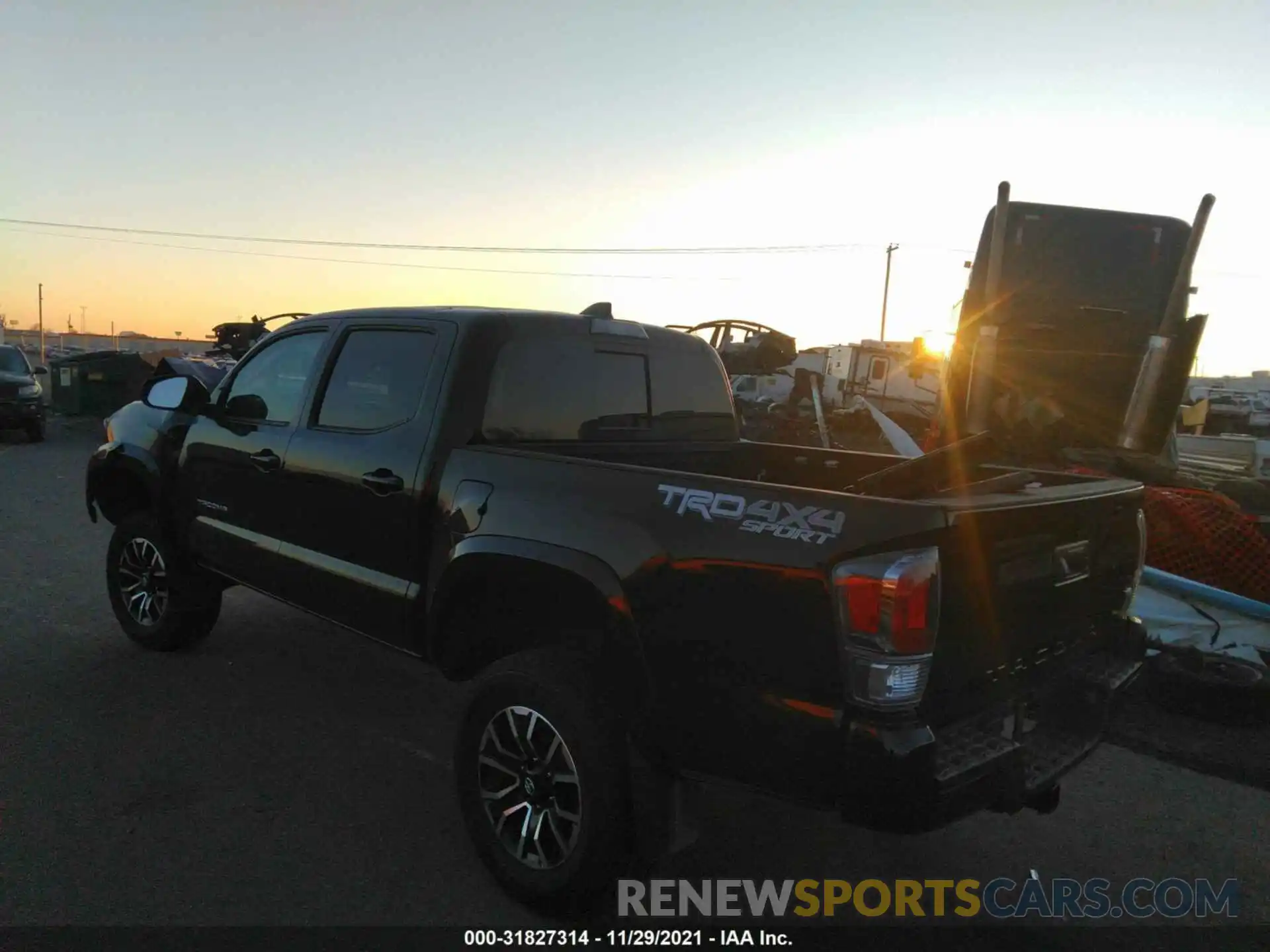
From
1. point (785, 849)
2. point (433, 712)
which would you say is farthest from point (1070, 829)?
point (433, 712)

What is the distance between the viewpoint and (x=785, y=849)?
3.41m

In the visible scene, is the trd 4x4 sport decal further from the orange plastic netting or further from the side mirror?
the orange plastic netting

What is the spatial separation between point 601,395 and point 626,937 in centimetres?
210

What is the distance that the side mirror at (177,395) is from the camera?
15.2 ft

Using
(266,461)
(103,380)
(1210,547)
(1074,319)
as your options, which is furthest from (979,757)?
(103,380)

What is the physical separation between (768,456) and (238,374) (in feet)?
9.19

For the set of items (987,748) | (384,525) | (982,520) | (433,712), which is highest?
(982,520)

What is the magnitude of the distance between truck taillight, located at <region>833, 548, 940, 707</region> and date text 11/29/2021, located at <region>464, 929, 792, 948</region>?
119cm

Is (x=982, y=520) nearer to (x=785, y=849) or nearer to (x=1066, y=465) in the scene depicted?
(x=785, y=849)

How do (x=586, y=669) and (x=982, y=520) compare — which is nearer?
(x=982, y=520)

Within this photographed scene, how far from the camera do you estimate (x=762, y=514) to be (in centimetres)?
240

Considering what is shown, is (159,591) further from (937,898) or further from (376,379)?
(937,898)

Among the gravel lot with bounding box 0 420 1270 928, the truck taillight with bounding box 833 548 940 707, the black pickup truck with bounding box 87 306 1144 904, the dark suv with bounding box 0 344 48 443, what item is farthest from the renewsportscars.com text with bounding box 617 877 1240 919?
the dark suv with bounding box 0 344 48 443

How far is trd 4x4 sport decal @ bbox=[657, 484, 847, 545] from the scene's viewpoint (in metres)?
2.29
